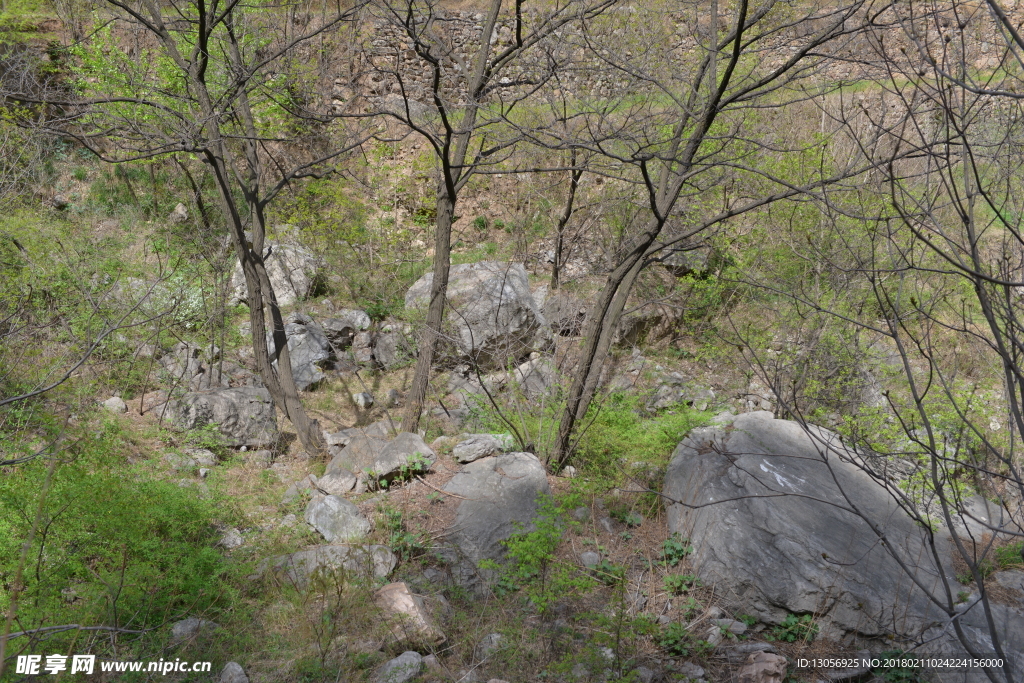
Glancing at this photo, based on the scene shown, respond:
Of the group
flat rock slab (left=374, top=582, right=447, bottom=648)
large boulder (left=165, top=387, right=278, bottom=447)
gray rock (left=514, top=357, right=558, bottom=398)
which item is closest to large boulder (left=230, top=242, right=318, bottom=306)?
large boulder (left=165, top=387, right=278, bottom=447)

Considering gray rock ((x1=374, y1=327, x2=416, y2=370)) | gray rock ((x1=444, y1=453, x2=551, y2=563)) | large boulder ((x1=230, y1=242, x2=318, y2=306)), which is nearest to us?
gray rock ((x1=444, y1=453, x2=551, y2=563))

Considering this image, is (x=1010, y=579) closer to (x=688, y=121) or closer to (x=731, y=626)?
(x=731, y=626)

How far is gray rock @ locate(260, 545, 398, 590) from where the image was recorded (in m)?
3.60

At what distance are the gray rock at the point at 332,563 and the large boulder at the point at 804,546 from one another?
196 cm

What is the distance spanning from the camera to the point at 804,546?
362cm

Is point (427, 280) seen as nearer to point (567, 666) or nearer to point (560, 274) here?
point (560, 274)

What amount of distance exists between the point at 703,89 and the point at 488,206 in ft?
19.8

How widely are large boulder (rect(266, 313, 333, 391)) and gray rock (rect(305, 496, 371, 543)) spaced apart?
343cm

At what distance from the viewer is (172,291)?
7.29m

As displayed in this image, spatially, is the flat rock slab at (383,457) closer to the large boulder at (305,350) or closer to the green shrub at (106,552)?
the green shrub at (106,552)

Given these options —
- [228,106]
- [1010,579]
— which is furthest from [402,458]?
[1010,579]

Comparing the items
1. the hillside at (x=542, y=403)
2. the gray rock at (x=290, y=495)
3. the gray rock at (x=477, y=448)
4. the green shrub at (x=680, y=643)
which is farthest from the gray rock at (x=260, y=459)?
the green shrub at (x=680, y=643)

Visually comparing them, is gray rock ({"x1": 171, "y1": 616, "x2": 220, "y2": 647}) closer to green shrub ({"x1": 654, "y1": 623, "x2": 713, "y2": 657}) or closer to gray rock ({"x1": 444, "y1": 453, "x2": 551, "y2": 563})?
gray rock ({"x1": 444, "y1": 453, "x2": 551, "y2": 563})

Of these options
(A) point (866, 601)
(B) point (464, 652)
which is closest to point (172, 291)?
(B) point (464, 652)
